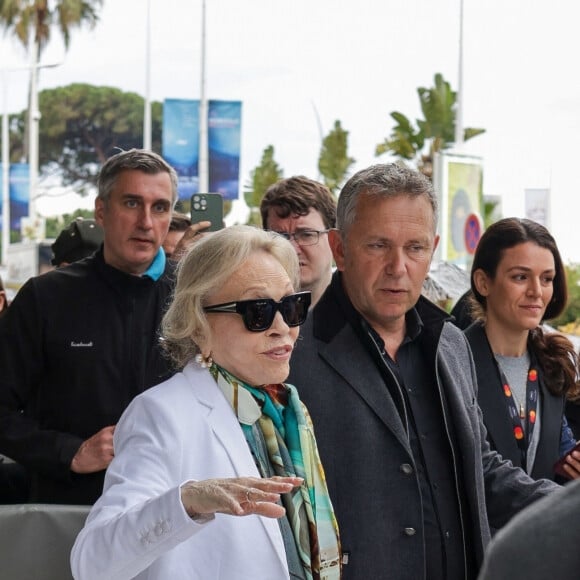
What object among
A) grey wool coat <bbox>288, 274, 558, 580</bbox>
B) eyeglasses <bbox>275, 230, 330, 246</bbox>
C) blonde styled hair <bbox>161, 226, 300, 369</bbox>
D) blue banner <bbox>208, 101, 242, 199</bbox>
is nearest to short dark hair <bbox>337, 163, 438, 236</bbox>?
grey wool coat <bbox>288, 274, 558, 580</bbox>

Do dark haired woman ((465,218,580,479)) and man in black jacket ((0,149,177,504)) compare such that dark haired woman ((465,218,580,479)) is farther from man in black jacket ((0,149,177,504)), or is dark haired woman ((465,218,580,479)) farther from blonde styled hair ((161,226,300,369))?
blonde styled hair ((161,226,300,369))

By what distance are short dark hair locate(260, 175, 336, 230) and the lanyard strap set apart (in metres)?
1.17

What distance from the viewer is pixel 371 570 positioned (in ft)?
8.05

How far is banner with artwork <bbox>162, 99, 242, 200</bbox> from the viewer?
2591 centimetres

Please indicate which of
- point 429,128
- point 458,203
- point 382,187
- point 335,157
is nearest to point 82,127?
point 335,157

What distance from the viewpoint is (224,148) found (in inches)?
1025

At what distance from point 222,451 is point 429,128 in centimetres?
2920

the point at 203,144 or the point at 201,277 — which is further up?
the point at 203,144

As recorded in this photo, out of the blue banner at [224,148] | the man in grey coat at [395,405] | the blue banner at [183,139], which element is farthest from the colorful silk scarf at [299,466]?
the blue banner at [183,139]

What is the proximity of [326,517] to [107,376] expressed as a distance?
1.43 m

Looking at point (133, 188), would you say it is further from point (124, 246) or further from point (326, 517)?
point (326, 517)

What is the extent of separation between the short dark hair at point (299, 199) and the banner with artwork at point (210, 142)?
2085 centimetres

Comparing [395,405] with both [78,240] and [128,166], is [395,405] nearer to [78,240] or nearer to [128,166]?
[128,166]

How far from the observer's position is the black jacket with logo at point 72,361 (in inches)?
132
